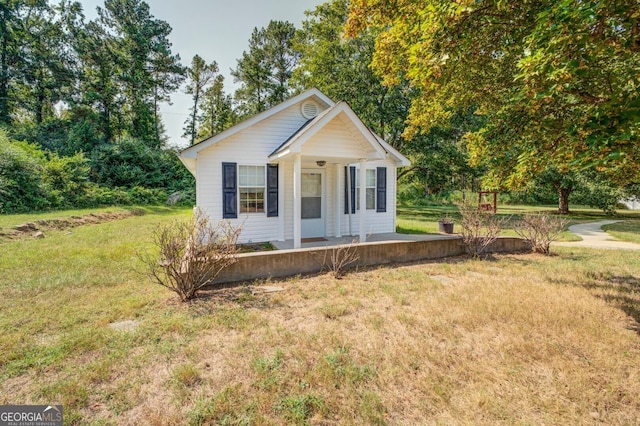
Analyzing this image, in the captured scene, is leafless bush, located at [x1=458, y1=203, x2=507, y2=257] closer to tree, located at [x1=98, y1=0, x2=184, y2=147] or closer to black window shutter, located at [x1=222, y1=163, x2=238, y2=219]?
black window shutter, located at [x1=222, y1=163, x2=238, y2=219]

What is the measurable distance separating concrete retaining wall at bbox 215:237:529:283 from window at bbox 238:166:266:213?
3.05 m

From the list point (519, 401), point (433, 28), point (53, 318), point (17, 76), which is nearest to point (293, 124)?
point (433, 28)

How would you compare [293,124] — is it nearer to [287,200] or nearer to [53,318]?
[287,200]

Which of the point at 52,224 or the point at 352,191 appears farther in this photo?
the point at 52,224

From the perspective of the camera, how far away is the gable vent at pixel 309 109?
30.8ft

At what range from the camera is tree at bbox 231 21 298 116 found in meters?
30.7

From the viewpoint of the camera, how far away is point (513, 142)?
5121 mm

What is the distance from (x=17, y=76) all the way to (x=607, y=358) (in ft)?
136

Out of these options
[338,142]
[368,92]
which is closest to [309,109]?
[338,142]

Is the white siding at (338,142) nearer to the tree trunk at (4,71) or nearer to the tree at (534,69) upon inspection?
the tree at (534,69)

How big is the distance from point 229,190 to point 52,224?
7655 mm

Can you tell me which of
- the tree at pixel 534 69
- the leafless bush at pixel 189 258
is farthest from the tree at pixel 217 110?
the leafless bush at pixel 189 258

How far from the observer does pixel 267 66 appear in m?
31.4

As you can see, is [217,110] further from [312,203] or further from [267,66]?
[312,203]
